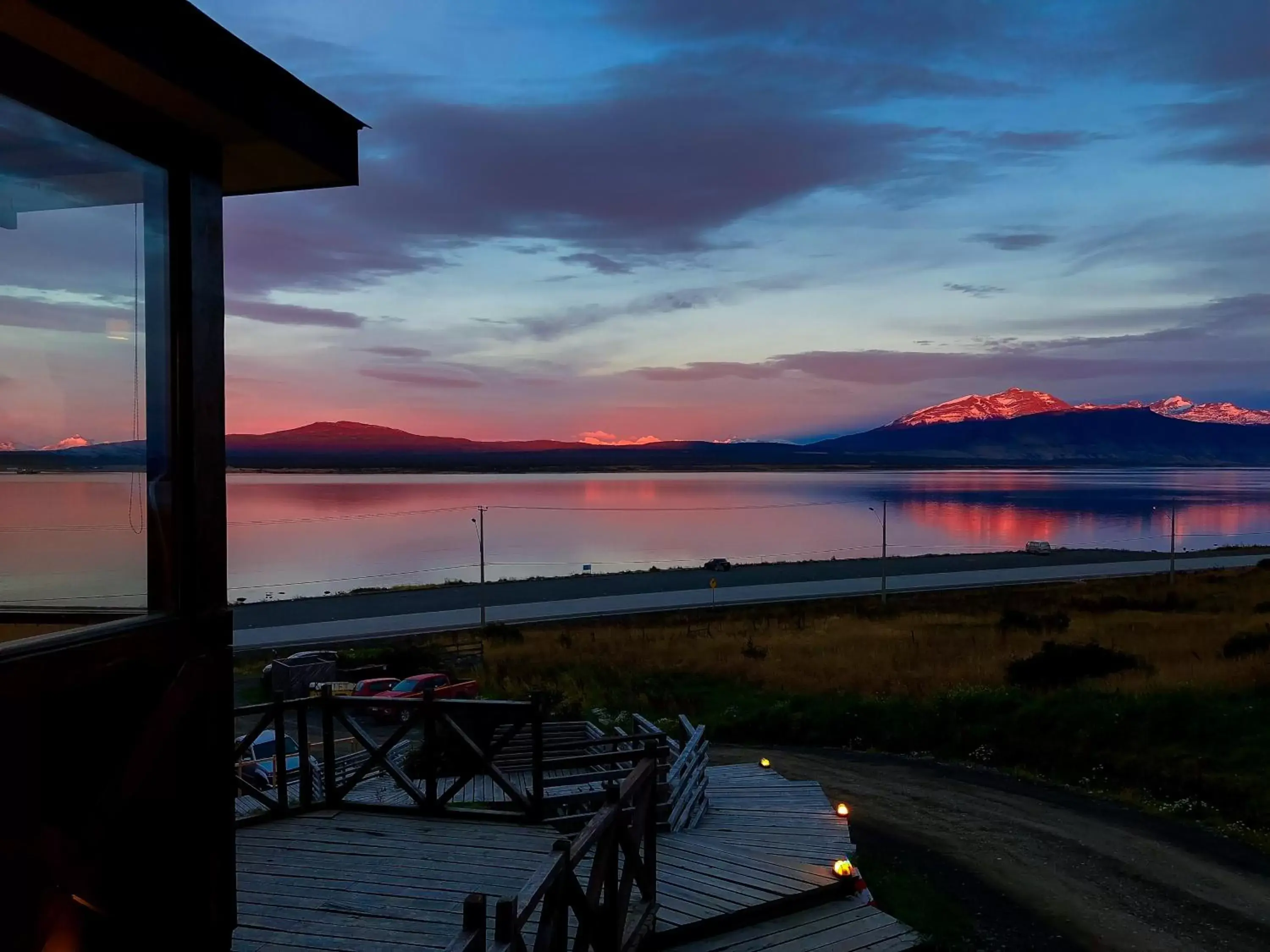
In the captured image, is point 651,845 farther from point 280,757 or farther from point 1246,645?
point 1246,645

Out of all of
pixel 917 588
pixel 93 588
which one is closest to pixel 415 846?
pixel 93 588

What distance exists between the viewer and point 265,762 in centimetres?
1443

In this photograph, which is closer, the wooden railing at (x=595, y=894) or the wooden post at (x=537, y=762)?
the wooden railing at (x=595, y=894)

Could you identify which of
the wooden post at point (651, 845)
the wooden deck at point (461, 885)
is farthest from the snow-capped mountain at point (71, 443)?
the wooden post at point (651, 845)

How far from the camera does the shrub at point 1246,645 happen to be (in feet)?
61.5

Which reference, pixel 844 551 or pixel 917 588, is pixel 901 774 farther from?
pixel 844 551

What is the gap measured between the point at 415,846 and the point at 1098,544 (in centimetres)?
9464

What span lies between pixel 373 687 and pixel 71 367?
18.5 metres

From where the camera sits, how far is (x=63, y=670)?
3.28m

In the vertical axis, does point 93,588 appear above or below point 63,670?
above

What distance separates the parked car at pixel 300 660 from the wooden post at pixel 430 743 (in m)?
17.3

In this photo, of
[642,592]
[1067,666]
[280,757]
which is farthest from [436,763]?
[642,592]

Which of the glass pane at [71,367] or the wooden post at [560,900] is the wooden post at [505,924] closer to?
the wooden post at [560,900]

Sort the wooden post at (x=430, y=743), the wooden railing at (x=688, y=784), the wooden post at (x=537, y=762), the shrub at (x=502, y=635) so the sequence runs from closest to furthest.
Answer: the wooden post at (x=537, y=762) → the wooden post at (x=430, y=743) → the wooden railing at (x=688, y=784) → the shrub at (x=502, y=635)
